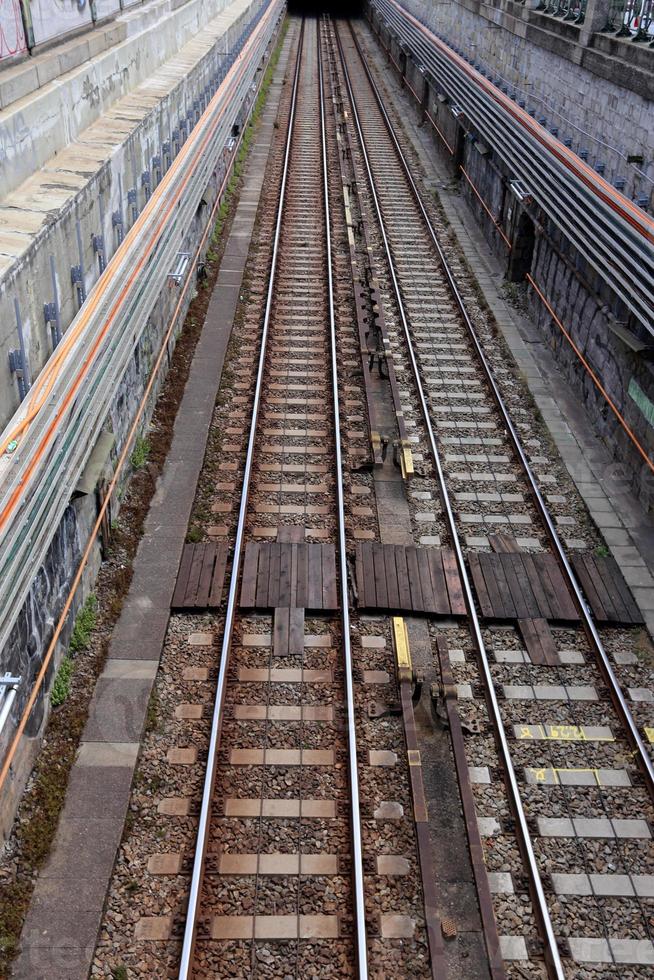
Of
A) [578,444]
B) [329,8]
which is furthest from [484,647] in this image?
[329,8]

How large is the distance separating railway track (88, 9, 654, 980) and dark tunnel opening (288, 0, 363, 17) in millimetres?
54583

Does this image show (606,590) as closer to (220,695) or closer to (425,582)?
(425,582)

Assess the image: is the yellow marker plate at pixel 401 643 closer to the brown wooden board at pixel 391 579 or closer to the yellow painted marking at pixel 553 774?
the brown wooden board at pixel 391 579

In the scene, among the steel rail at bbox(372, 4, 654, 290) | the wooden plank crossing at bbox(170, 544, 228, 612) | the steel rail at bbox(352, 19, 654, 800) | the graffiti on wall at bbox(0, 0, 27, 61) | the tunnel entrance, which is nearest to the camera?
the steel rail at bbox(352, 19, 654, 800)

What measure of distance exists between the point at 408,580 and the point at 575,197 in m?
7.93

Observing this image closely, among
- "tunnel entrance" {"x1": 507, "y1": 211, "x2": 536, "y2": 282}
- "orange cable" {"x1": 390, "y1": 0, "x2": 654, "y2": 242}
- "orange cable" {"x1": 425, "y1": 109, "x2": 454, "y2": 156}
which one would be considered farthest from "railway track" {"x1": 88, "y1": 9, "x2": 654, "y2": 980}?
"orange cable" {"x1": 425, "y1": 109, "x2": 454, "y2": 156}

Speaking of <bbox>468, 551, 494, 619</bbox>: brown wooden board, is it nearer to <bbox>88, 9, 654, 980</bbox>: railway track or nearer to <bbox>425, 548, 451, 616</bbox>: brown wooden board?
<bbox>88, 9, 654, 980</bbox>: railway track

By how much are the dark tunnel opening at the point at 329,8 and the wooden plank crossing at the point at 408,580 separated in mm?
60657

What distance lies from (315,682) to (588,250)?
8.46 meters

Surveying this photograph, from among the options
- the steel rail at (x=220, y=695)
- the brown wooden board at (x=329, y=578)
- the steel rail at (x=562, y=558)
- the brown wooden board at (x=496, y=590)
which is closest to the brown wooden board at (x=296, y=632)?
the brown wooden board at (x=329, y=578)

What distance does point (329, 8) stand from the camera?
61.4 metres

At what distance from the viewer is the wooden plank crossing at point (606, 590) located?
9625mm

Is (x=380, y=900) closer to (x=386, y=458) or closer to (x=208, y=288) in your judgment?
(x=386, y=458)

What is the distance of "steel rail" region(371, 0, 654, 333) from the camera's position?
11.4 metres
